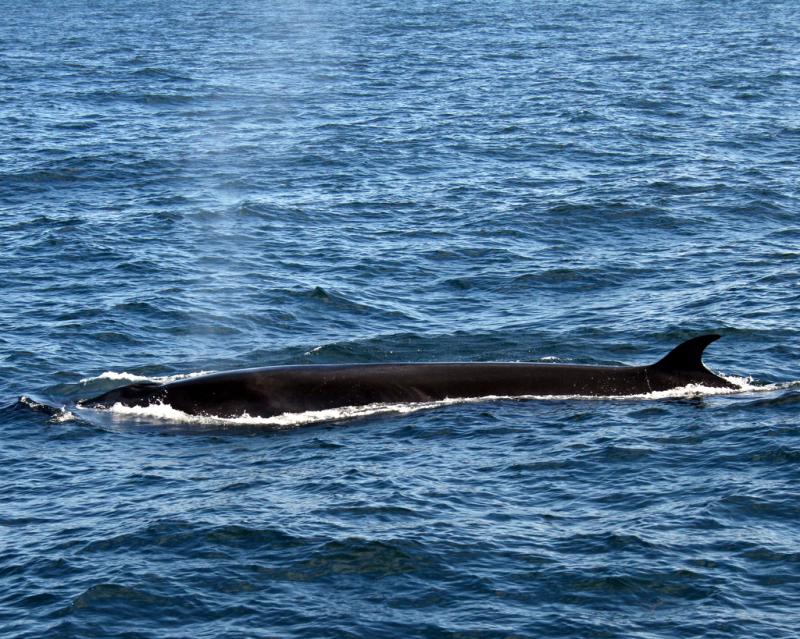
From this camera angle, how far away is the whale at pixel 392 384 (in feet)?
80.0

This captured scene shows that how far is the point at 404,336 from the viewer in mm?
29703

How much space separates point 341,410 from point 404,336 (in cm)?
577

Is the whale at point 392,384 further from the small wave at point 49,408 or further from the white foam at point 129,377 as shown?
the white foam at point 129,377

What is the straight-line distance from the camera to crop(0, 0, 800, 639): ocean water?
17891 mm

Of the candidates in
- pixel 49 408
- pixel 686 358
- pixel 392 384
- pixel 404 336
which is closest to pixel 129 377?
pixel 49 408

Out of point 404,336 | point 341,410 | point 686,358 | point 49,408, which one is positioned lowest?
point 404,336

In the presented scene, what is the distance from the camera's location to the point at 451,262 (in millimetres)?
36500

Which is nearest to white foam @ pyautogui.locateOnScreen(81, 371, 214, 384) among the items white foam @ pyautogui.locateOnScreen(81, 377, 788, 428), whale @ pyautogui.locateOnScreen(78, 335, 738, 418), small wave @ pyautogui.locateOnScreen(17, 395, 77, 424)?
whale @ pyautogui.locateOnScreen(78, 335, 738, 418)

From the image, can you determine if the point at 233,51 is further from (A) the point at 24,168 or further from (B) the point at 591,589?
(B) the point at 591,589

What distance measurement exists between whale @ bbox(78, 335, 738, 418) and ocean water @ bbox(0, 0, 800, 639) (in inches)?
18.2

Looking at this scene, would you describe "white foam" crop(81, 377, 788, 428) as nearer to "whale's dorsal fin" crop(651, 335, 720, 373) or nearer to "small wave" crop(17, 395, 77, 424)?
"whale's dorsal fin" crop(651, 335, 720, 373)

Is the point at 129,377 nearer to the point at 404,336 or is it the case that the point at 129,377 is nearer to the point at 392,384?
the point at 392,384

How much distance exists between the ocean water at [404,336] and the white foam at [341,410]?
12 centimetres

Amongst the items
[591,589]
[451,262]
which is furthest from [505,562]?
[451,262]
